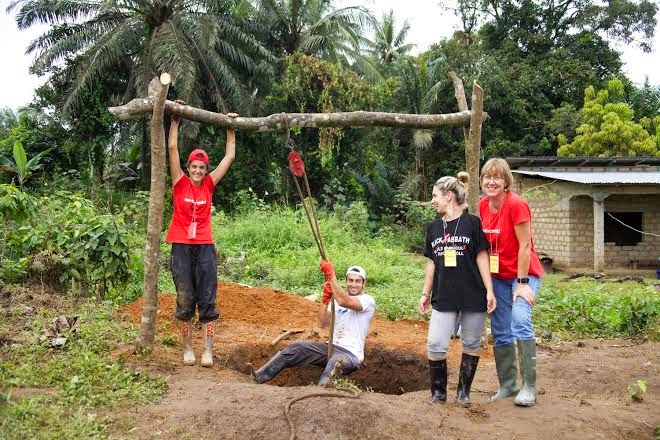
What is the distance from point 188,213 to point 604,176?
15.0 metres

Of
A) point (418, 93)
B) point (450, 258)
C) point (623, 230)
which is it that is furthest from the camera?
point (418, 93)

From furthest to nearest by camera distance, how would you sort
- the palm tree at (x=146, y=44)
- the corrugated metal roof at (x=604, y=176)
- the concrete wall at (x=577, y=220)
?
the palm tree at (x=146, y=44) → the concrete wall at (x=577, y=220) → the corrugated metal roof at (x=604, y=176)

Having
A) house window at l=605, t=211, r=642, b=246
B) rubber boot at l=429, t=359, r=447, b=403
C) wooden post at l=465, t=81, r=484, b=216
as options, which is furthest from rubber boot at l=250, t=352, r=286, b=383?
house window at l=605, t=211, r=642, b=246

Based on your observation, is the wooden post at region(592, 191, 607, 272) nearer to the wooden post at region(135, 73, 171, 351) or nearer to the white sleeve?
the white sleeve

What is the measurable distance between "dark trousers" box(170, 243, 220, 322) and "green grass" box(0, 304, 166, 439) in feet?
2.35

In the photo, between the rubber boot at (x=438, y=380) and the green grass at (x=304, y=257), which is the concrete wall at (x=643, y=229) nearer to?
the green grass at (x=304, y=257)

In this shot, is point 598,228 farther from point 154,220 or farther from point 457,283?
point 154,220

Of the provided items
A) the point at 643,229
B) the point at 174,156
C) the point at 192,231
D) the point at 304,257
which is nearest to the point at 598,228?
the point at 643,229

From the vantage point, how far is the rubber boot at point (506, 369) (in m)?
4.86

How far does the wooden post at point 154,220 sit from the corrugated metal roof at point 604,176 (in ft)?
43.1

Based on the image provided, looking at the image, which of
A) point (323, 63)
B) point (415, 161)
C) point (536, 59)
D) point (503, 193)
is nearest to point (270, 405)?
point (503, 193)

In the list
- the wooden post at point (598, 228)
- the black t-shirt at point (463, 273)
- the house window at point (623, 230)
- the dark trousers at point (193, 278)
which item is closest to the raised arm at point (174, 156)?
the dark trousers at point (193, 278)

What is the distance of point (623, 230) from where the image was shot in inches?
743

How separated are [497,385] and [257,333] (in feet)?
9.48
